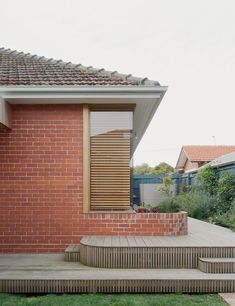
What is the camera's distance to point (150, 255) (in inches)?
239

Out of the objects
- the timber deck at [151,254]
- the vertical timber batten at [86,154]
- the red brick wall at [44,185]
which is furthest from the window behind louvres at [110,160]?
the timber deck at [151,254]

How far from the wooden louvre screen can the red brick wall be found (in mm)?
289

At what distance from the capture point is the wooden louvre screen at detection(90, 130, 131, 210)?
7484mm

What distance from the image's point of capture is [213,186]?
15.4 metres

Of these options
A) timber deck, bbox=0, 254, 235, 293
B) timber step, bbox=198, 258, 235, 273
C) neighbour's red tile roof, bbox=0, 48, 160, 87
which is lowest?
timber deck, bbox=0, 254, 235, 293

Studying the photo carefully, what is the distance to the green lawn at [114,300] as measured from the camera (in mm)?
4918

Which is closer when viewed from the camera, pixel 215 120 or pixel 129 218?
pixel 129 218

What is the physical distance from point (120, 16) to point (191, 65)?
8.49m

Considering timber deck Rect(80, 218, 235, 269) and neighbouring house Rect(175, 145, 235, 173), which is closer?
timber deck Rect(80, 218, 235, 269)

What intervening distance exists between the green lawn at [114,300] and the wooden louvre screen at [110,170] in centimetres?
238

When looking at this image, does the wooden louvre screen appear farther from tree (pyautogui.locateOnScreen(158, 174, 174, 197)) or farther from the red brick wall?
tree (pyautogui.locateOnScreen(158, 174, 174, 197))

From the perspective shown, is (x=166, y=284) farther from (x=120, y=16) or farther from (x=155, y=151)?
(x=155, y=151)

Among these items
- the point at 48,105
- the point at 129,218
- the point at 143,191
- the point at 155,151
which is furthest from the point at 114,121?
the point at 155,151

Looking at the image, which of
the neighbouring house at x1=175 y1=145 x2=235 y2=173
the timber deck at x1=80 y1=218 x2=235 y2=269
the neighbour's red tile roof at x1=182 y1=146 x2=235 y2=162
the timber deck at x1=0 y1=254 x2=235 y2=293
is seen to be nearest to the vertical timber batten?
the timber deck at x1=80 y1=218 x2=235 y2=269
